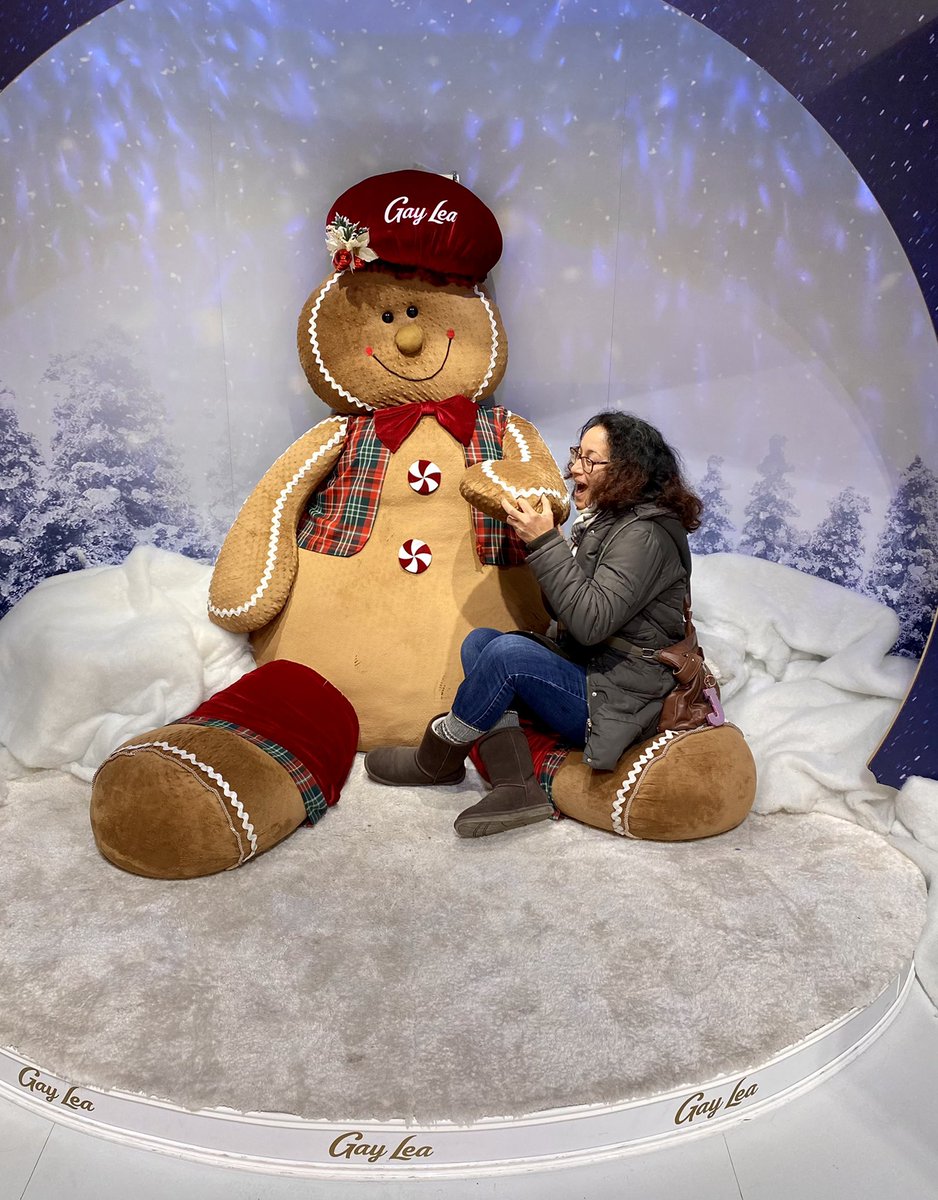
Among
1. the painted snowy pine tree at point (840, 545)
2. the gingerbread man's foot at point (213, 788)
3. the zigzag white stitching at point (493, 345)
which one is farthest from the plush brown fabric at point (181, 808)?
the painted snowy pine tree at point (840, 545)

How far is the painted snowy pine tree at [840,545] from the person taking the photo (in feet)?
9.55

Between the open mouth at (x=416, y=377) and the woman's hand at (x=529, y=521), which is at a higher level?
the open mouth at (x=416, y=377)

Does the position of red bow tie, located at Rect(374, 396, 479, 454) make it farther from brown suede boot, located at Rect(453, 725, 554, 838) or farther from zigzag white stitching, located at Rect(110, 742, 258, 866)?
zigzag white stitching, located at Rect(110, 742, 258, 866)

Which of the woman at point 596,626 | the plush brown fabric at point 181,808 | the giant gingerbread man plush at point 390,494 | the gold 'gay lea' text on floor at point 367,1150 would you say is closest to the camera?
the gold 'gay lea' text on floor at point 367,1150

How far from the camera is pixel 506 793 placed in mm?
2373

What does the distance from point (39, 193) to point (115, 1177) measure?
8.24 feet

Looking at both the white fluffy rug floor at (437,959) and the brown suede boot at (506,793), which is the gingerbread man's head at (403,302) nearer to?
the brown suede boot at (506,793)

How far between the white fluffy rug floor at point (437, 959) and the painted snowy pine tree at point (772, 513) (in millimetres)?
975

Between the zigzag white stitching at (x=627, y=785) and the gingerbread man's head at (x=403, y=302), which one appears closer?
the zigzag white stitching at (x=627, y=785)

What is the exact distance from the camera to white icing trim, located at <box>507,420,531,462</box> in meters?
2.72

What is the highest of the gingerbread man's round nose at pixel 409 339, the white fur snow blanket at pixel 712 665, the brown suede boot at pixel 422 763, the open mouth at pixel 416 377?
the gingerbread man's round nose at pixel 409 339

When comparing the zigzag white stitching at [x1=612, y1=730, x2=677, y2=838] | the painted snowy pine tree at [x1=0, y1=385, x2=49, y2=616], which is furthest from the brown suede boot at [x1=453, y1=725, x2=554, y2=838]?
the painted snowy pine tree at [x1=0, y1=385, x2=49, y2=616]

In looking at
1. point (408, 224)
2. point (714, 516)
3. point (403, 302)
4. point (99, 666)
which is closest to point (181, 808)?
point (99, 666)

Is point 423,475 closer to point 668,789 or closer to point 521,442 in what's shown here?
point 521,442
